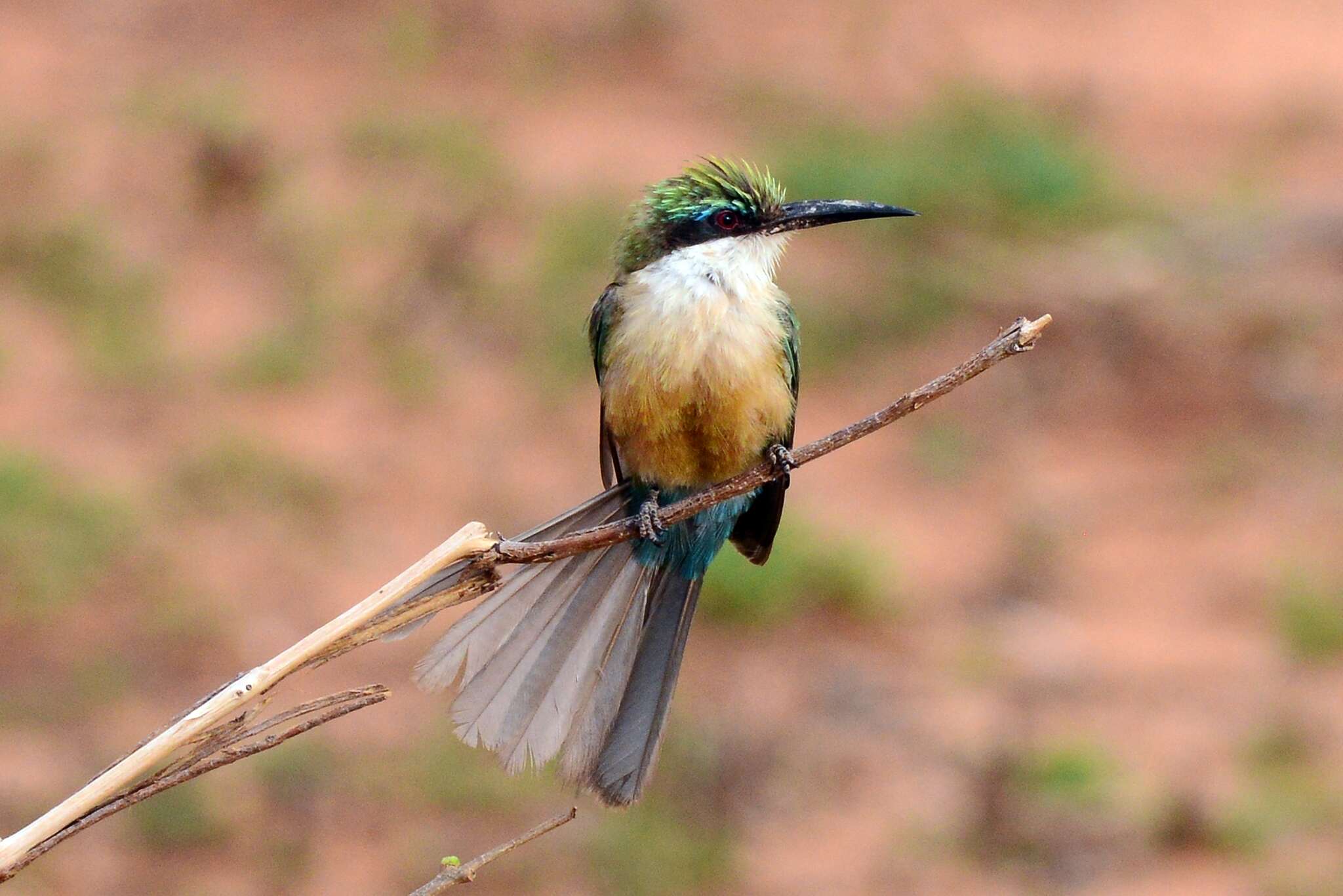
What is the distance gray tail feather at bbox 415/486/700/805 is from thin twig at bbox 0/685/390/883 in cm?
56

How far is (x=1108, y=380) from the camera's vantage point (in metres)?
8.45

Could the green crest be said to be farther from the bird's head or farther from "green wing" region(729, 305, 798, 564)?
"green wing" region(729, 305, 798, 564)

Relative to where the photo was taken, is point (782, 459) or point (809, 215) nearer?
point (782, 459)

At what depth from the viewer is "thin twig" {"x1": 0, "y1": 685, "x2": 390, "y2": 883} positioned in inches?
83.0

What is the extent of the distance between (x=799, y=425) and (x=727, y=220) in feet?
14.3

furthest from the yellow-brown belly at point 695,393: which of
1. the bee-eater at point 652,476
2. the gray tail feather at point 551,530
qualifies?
the gray tail feather at point 551,530

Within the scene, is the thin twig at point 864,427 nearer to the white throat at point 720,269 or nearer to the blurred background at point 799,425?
→ the white throat at point 720,269

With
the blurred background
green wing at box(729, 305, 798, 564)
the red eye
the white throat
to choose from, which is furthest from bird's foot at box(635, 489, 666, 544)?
the blurred background

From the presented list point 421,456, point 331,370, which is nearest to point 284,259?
point 331,370

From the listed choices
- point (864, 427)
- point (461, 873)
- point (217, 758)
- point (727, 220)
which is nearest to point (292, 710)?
point (217, 758)

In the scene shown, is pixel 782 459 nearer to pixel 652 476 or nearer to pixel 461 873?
pixel 652 476

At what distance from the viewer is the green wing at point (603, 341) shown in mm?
3822

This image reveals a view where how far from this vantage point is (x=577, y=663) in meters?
Answer: 3.29

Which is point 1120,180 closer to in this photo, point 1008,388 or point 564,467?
point 1008,388
